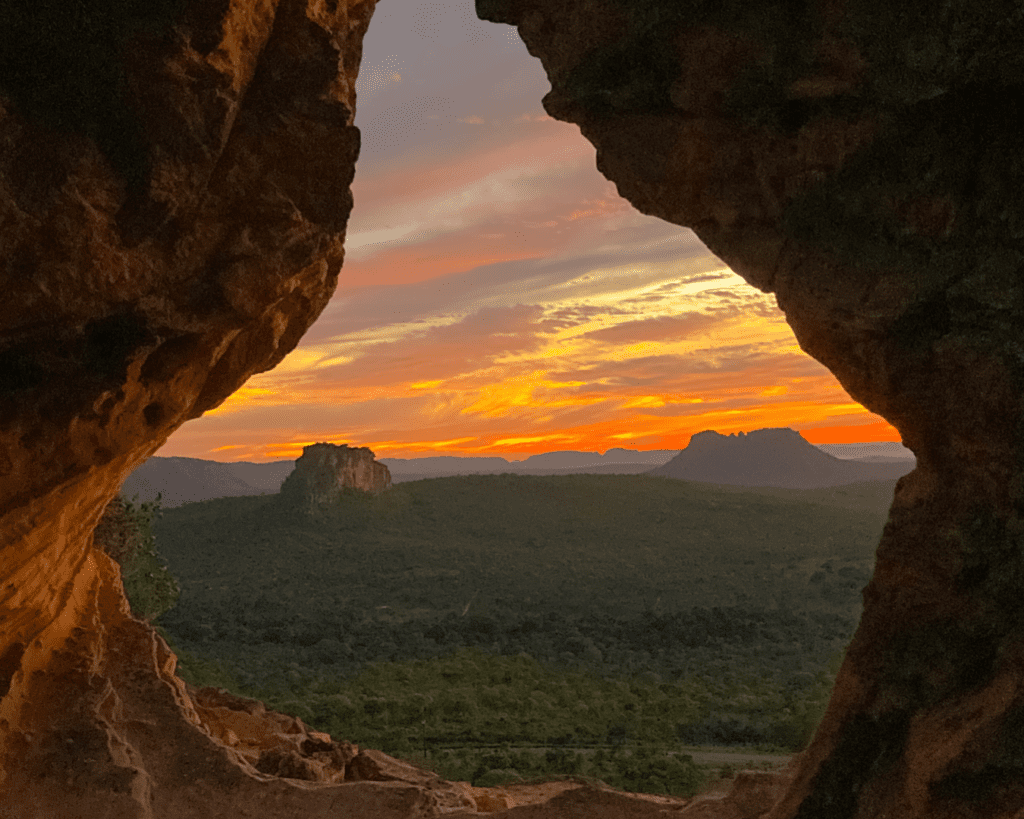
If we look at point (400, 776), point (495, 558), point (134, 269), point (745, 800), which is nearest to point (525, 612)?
point (495, 558)

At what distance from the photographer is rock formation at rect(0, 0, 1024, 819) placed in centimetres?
822

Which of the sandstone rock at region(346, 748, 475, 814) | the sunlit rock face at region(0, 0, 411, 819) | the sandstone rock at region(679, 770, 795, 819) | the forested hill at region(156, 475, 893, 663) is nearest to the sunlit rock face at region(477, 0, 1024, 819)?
the sandstone rock at region(679, 770, 795, 819)

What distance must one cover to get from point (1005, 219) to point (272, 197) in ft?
29.9

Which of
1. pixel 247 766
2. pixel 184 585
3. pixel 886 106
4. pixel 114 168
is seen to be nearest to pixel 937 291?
pixel 886 106

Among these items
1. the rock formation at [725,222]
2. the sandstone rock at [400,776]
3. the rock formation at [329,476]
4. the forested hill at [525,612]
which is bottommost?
the forested hill at [525,612]

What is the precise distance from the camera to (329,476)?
90.8 metres

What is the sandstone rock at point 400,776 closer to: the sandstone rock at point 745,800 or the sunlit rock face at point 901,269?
the sandstone rock at point 745,800

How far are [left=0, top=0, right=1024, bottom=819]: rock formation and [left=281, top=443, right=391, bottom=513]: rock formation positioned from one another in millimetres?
77586

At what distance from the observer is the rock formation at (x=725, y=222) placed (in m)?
8.22

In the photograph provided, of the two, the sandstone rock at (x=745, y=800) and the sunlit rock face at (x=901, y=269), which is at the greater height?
the sunlit rock face at (x=901, y=269)

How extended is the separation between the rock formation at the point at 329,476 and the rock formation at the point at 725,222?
77.6 meters

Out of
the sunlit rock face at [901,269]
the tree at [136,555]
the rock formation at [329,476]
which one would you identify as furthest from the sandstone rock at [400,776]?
the rock formation at [329,476]

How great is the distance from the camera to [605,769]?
81.3 ft

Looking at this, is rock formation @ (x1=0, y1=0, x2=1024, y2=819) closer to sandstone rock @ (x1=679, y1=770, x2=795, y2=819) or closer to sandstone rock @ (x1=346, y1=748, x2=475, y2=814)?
sandstone rock @ (x1=679, y1=770, x2=795, y2=819)
